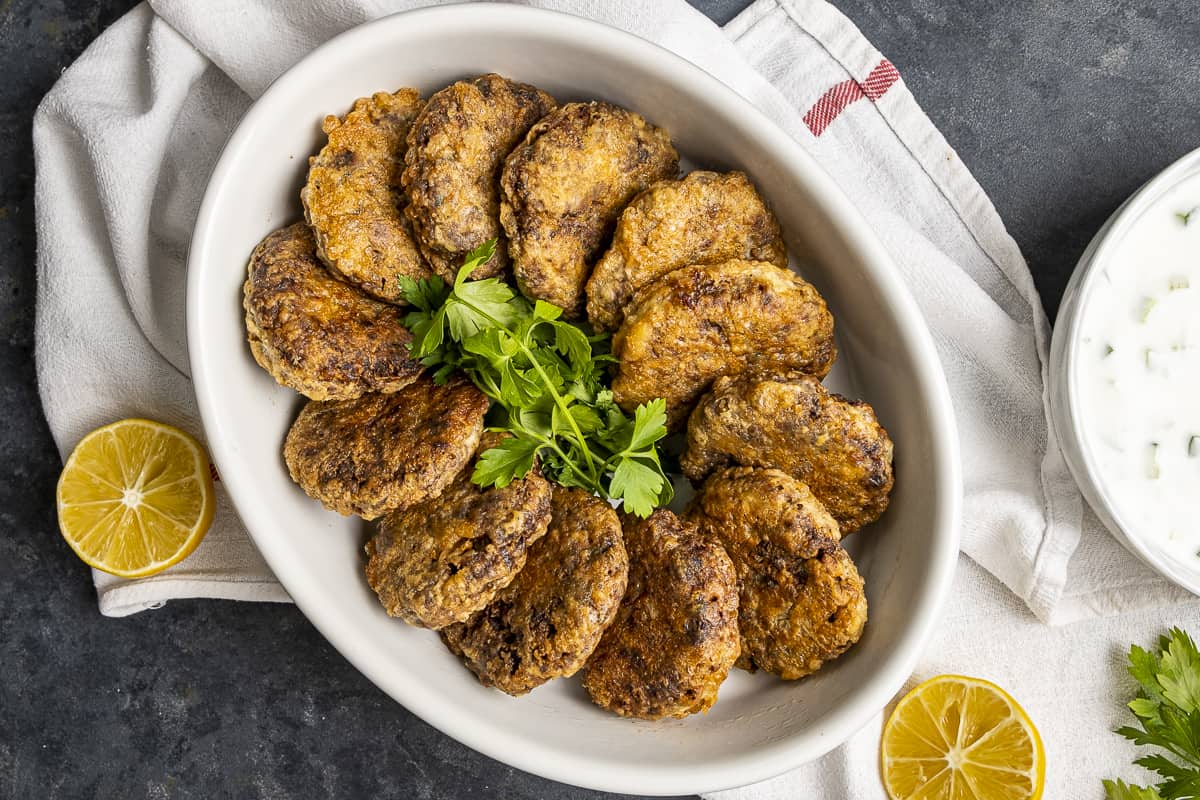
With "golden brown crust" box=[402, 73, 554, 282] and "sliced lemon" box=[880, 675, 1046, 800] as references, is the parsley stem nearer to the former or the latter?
"golden brown crust" box=[402, 73, 554, 282]

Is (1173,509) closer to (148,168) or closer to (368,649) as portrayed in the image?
(368,649)

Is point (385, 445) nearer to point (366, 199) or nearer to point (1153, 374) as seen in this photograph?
point (366, 199)

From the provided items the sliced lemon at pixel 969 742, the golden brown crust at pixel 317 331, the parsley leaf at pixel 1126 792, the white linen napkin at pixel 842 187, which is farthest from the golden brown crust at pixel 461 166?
the parsley leaf at pixel 1126 792

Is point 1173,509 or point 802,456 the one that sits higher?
point 802,456

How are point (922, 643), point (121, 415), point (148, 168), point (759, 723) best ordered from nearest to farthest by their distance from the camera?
point (922, 643) < point (759, 723) < point (148, 168) < point (121, 415)

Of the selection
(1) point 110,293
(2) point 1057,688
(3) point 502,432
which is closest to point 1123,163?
(2) point 1057,688

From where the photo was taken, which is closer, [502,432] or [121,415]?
[502,432]


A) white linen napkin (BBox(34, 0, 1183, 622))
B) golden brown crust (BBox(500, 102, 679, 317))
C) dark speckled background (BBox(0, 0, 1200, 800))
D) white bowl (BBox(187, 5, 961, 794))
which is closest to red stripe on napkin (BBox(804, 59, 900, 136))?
white linen napkin (BBox(34, 0, 1183, 622))
